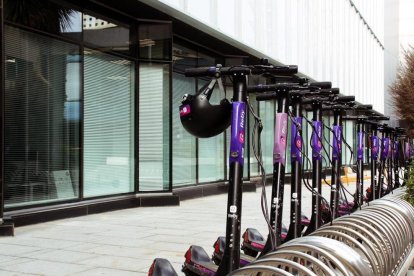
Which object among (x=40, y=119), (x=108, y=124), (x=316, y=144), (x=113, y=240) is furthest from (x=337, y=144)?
(x=108, y=124)

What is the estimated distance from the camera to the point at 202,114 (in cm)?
367

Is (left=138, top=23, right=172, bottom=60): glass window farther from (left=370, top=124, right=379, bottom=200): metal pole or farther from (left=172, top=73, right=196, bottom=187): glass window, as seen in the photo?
(left=370, top=124, right=379, bottom=200): metal pole

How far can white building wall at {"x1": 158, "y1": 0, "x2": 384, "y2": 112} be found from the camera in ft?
45.9

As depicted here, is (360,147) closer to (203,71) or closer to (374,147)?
(374,147)

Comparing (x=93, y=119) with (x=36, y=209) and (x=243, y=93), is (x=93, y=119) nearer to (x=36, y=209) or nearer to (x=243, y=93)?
(x=36, y=209)

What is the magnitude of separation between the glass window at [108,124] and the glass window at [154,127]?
226 mm

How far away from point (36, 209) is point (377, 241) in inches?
254

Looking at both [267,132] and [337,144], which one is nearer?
[337,144]

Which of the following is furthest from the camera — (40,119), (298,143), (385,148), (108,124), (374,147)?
(385,148)

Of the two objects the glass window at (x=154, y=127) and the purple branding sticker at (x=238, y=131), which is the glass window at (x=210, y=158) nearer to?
the glass window at (x=154, y=127)

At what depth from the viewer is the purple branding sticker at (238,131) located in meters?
3.80

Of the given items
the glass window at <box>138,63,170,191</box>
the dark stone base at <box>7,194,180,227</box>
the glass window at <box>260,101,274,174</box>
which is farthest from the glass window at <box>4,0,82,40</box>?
the glass window at <box>260,101,274,174</box>

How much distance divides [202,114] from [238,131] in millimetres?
293

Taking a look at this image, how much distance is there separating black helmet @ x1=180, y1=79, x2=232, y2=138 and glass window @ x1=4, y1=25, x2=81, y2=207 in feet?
19.1
